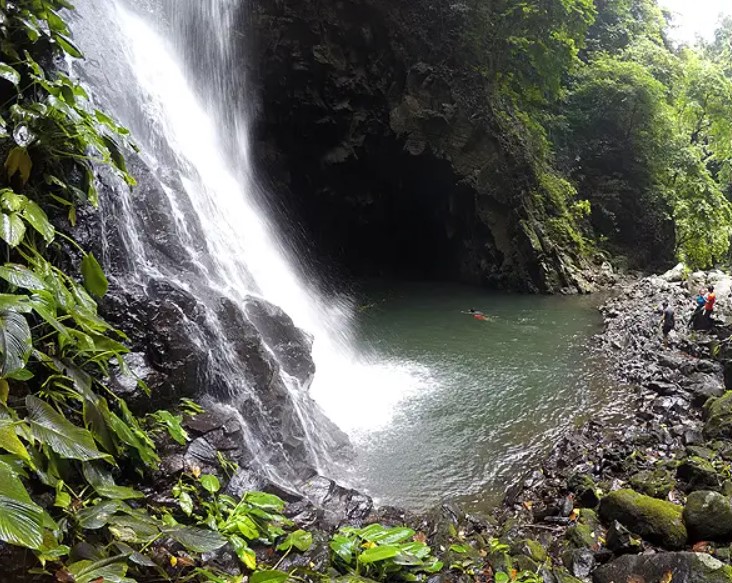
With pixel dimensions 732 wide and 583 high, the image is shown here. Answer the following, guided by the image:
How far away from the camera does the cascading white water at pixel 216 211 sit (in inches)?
274

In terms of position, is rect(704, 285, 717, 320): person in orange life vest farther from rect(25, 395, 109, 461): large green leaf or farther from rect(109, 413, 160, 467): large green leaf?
rect(25, 395, 109, 461): large green leaf

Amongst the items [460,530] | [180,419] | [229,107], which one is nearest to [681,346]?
[460,530]

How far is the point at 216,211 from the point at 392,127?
10.5 metres

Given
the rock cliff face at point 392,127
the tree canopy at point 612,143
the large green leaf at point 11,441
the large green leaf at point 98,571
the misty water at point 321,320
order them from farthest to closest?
the tree canopy at point 612,143
the rock cliff face at point 392,127
the misty water at point 321,320
the large green leaf at point 98,571
the large green leaf at point 11,441

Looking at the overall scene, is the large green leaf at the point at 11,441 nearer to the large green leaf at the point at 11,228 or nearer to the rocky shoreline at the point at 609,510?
the large green leaf at the point at 11,228

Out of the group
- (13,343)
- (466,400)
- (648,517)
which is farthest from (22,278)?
(466,400)

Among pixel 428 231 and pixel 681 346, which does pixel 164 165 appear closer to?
pixel 681 346

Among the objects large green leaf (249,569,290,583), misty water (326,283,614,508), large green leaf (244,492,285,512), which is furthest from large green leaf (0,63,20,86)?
misty water (326,283,614,508)

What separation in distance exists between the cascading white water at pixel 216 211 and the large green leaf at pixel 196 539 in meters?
2.65

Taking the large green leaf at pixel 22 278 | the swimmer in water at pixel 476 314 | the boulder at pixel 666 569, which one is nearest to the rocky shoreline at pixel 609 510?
the boulder at pixel 666 569

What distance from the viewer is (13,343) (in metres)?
2.56

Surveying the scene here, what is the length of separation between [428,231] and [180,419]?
19.7 meters

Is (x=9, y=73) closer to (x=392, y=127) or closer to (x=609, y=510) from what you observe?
(x=609, y=510)

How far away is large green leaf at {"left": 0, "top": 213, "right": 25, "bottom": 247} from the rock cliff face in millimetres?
16789
